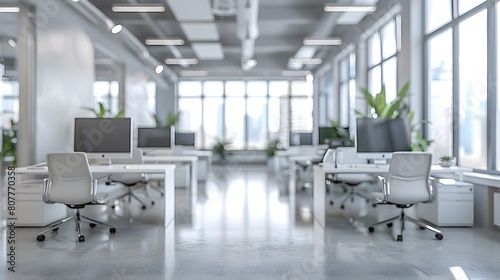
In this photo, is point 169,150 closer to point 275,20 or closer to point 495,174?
point 275,20

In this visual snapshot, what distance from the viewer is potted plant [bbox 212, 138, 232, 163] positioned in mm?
16703

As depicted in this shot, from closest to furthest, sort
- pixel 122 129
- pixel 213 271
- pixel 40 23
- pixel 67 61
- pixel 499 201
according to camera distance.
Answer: pixel 213 271 → pixel 499 201 → pixel 122 129 → pixel 40 23 → pixel 67 61

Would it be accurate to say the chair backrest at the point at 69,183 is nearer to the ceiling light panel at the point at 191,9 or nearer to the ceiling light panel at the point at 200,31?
the ceiling light panel at the point at 191,9

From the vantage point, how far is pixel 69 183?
463 centimetres

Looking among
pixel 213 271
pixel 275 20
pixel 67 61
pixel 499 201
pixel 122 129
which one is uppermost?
pixel 275 20

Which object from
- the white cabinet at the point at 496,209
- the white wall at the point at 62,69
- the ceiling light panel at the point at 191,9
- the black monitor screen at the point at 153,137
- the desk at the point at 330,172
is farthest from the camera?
the black monitor screen at the point at 153,137

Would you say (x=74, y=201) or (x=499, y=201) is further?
(x=499, y=201)

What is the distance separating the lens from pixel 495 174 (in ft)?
18.3

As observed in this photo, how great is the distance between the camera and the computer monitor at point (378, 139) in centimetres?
552

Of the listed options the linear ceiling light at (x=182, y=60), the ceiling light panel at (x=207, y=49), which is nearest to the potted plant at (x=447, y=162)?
the ceiling light panel at (x=207, y=49)

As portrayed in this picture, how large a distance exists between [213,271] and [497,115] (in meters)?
4.04

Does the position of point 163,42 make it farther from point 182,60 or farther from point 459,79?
point 459,79

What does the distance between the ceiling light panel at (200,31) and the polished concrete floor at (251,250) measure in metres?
4.51

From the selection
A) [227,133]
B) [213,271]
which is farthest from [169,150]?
[227,133]
